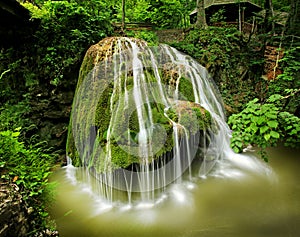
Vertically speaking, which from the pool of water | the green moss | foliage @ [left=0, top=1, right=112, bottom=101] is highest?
foliage @ [left=0, top=1, right=112, bottom=101]

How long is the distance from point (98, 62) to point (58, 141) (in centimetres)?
314

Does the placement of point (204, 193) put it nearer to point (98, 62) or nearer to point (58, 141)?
point (98, 62)

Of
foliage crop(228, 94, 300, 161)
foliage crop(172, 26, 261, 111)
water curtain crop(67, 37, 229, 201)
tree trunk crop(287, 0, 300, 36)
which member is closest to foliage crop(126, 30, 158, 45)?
foliage crop(172, 26, 261, 111)

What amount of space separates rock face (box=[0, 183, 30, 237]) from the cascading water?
1.84m

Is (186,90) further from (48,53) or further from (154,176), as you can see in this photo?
(48,53)

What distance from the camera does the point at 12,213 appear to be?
202 cm

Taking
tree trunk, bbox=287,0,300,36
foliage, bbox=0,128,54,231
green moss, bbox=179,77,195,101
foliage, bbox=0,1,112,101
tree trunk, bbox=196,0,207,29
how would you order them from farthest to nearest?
1. tree trunk, bbox=196,0,207,29
2. tree trunk, bbox=287,0,300,36
3. foliage, bbox=0,1,112,101
4. green moss, bbox=179,77,195,101
5. foliage, bbox=0,128,54,231

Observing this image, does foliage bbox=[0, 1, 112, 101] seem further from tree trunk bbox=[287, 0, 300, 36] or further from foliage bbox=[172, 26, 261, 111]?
tree trunk bbox=[287, 0, 300, 36]

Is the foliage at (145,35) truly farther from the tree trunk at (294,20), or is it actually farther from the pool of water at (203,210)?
the pool of water at (203,210)

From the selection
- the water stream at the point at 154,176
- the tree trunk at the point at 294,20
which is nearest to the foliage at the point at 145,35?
the water stream at the point at 154,176

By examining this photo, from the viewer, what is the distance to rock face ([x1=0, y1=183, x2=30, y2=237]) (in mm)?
1921

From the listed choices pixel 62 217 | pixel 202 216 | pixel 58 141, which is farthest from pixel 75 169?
pixel 202 216

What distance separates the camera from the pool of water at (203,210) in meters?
3.39

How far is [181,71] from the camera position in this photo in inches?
269
